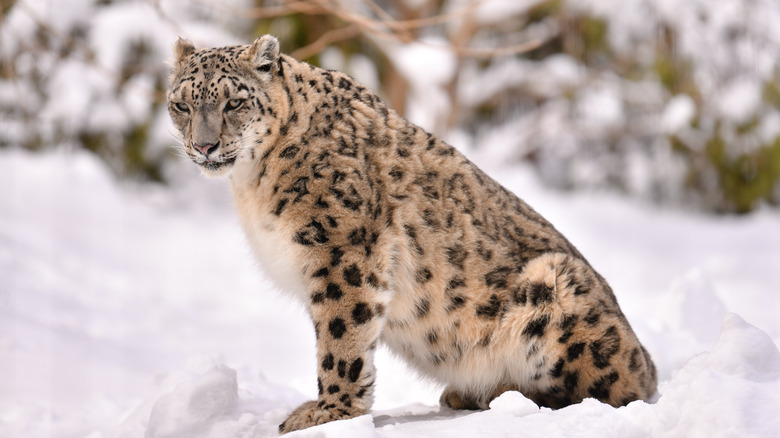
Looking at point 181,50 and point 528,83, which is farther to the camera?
point 528,83

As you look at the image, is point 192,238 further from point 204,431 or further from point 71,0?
point 204,431

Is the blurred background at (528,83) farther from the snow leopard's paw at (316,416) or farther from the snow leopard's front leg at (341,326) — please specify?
the snow leopard's paw at (316,416)

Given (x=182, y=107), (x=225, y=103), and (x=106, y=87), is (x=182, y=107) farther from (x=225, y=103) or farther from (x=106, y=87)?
(x=106, y=87)

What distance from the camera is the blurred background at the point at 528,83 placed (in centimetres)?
1700

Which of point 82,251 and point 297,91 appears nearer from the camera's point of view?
point 297,91

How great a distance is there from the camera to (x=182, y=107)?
4.56m

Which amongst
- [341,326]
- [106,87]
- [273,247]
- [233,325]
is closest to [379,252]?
[341,326]

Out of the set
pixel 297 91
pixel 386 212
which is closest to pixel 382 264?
pixel 386 212

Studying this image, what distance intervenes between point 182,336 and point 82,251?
139 inches

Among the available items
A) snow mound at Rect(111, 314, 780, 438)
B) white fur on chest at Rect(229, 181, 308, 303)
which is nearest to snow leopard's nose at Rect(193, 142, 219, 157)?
white fur on chest at Rect(229, 181, 308, 303)

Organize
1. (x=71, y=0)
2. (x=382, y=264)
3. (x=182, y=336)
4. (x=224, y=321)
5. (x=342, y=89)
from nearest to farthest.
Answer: (x=382, y=264) → (x=342, y=89) → (x=182, y=336) → (x=224, y=321) → (x=71, y=0)

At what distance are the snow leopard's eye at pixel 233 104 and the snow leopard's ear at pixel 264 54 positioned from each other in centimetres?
24

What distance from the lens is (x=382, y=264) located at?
176 inches

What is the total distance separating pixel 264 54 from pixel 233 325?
857 centimetres
